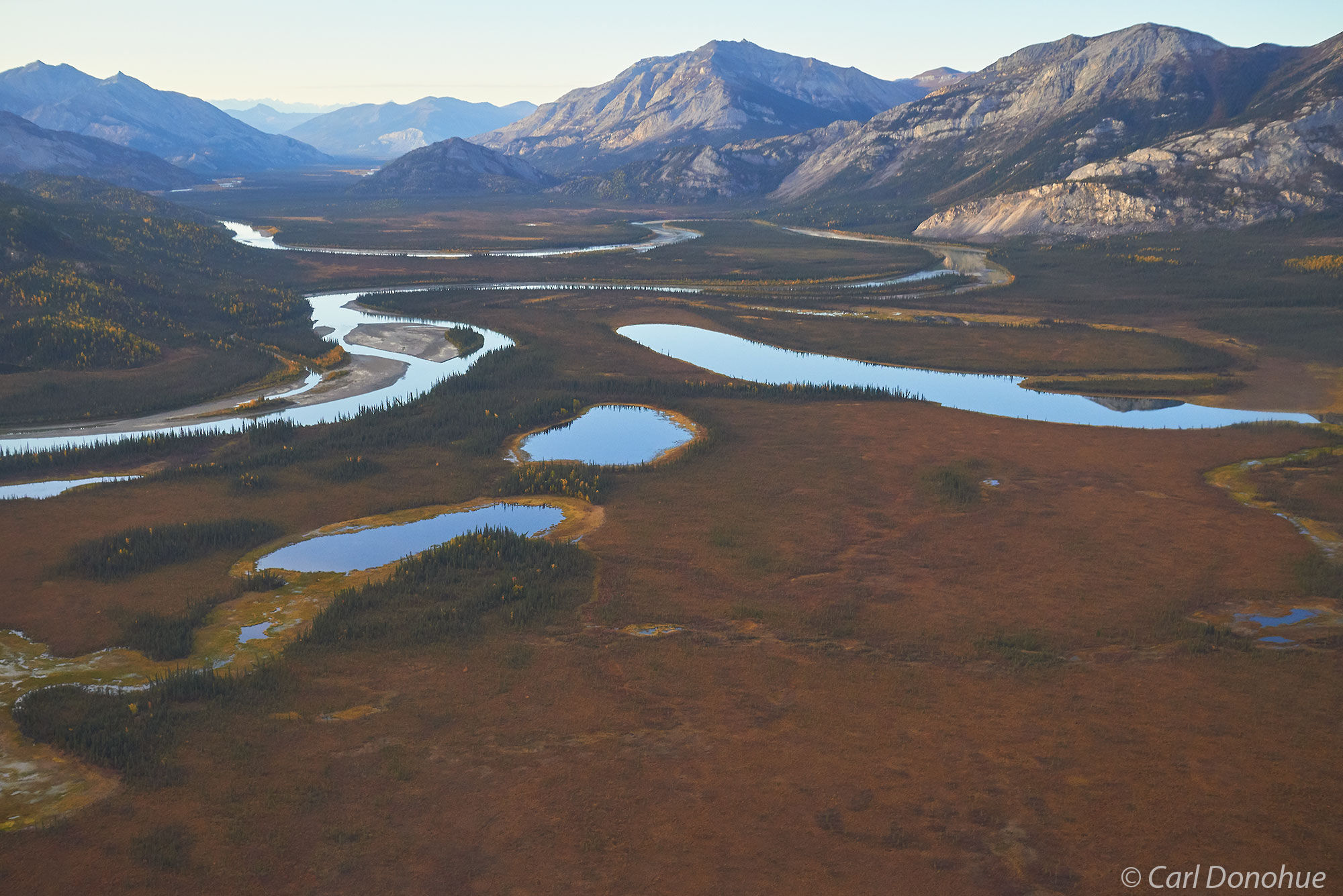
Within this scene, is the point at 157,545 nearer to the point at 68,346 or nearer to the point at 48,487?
the point at 48,487

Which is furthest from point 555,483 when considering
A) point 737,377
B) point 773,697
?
point 737,377

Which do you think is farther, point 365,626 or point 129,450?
point 129,450

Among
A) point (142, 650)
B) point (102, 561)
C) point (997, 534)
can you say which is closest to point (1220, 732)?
point (997, 534)

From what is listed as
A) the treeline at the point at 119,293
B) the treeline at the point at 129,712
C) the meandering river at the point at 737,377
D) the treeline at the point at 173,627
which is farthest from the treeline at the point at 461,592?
the treeline at the point at 119,293

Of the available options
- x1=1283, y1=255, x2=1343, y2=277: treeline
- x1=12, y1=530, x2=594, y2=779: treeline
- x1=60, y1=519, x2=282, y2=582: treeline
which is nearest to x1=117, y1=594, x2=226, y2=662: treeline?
x1=12, y1=530, x2=594, y2=779: treeline

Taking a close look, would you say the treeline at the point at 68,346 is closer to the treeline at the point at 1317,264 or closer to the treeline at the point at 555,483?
the treeline at the point at 555,483

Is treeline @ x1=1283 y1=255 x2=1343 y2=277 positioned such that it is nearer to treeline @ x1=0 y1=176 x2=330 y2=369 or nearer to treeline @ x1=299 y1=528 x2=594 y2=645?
treeline @ x1=299 y1=528 x2=594 y2=645

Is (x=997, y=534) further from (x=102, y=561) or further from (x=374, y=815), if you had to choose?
(x=102, y=561)
